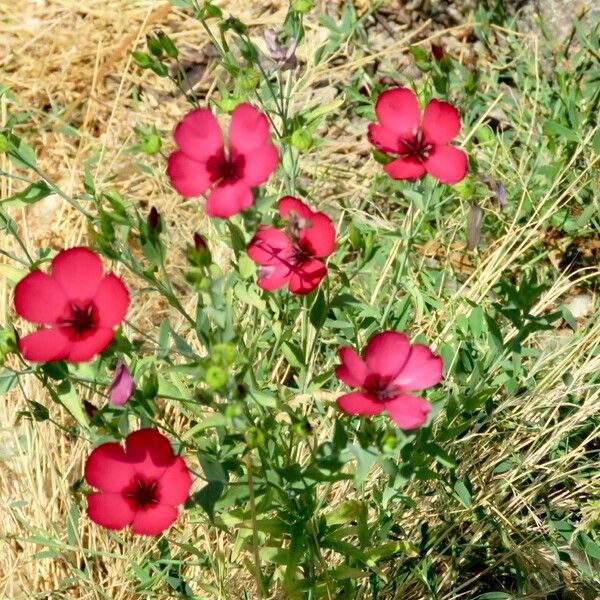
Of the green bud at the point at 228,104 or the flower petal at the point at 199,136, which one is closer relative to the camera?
the flower petal at the point at 199,136

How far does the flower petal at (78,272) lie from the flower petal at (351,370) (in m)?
0.28

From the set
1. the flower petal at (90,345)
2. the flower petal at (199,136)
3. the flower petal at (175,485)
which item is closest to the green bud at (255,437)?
the flower petal at (175,485)

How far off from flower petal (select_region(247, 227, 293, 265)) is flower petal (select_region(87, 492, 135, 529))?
0.30m

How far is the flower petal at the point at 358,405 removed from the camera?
1.14 metres

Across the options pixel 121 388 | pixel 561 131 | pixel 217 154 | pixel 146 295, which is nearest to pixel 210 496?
pixel 121 388

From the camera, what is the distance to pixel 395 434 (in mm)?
1210

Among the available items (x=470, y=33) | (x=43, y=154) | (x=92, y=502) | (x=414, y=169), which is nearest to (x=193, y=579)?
(x=92, y=502)

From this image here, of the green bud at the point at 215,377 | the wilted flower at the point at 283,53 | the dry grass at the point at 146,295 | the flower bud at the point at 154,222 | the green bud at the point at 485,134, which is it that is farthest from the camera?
the green bud at the point at 485,134

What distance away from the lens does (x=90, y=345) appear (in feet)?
3.60

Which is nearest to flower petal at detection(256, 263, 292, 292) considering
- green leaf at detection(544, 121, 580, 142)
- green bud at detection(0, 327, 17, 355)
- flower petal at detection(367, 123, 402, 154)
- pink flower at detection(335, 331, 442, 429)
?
pink flower at detection(335, 331, 442, 429)

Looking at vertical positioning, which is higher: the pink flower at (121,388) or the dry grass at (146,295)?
the dry grass at (146,295)

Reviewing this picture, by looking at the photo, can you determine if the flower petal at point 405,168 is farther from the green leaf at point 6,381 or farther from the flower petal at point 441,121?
the green leaf at point 6,381

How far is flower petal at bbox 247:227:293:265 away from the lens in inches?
47.6

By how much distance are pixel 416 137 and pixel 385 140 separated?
39mm
